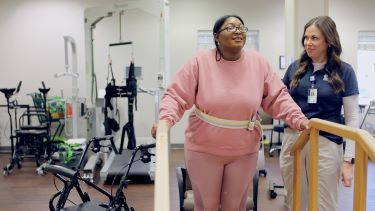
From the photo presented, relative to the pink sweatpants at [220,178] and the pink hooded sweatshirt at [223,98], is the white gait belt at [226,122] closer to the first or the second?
the pink hooded sweatshirt at [223,98]

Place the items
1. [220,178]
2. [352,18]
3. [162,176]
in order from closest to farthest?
[162,176]
[220,178]
[352,18]

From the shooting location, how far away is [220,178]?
198 centimetres

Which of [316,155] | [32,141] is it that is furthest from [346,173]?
[32,141]

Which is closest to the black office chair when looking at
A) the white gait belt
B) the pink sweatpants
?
the pink sweatpants

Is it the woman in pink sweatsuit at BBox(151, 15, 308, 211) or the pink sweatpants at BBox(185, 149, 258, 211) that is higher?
the woman in pink sweatsuit at BBox(151, 15, 308, 211)

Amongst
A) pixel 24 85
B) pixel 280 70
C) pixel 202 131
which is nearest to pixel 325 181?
pixel 202 131

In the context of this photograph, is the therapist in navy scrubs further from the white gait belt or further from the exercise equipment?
the exercise equipment

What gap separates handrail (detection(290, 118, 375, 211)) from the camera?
1447mm

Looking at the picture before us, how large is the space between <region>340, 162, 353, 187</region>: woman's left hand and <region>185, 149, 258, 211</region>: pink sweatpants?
48 centimetres

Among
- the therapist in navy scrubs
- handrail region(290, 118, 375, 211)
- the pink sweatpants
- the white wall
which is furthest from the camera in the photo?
the white wall

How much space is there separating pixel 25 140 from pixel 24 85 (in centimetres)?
128

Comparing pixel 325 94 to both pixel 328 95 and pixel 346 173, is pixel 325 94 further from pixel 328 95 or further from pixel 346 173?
pixel 346 173

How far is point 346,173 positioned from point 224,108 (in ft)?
2.54

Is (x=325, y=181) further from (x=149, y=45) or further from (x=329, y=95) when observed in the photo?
(x=149, y=45)
